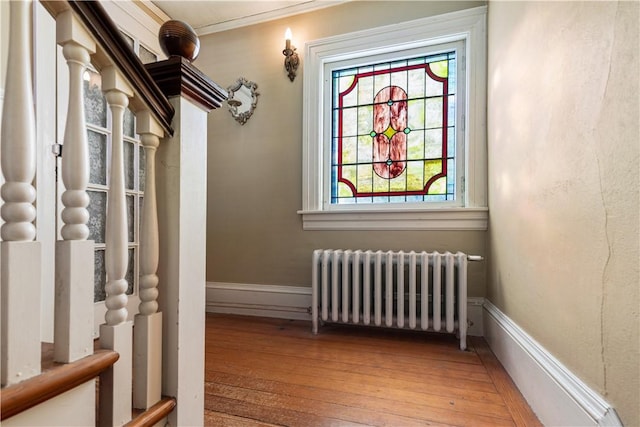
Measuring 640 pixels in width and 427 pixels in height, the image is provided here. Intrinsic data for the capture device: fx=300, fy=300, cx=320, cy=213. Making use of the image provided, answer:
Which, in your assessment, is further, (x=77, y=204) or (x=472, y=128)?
(x=472, y=128)

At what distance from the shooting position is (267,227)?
2.43 m

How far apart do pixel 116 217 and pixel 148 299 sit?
0.21 m

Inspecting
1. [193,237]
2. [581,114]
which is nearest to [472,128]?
[581,114]

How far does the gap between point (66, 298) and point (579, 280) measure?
129 cm

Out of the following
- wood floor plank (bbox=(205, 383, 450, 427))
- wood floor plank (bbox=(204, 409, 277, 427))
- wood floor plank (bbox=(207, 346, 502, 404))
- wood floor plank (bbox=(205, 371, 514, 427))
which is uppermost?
wood floor plank (bbox=(204, 409, 277, 427))

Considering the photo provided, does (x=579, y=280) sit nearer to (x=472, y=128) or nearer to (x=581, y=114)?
(x=581, y=114)

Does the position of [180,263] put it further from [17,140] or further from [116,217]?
[17,140]

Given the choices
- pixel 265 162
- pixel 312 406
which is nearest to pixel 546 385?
pixel 312 406

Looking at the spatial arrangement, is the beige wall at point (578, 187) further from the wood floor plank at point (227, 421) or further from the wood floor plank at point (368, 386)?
the wood floor plank at point (227, 421)

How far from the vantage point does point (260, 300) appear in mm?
2414

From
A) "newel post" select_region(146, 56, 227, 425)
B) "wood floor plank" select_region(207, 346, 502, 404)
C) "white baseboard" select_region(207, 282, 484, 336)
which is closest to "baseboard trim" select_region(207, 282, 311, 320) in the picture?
"white baseboard" select_region(207, 282, 484, 336)

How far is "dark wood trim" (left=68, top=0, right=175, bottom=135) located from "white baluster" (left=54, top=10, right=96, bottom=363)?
0.02 metres

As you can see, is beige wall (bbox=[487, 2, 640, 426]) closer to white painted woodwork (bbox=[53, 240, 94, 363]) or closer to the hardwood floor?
the hardwood floor

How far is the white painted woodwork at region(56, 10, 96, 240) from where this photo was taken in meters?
0.55
